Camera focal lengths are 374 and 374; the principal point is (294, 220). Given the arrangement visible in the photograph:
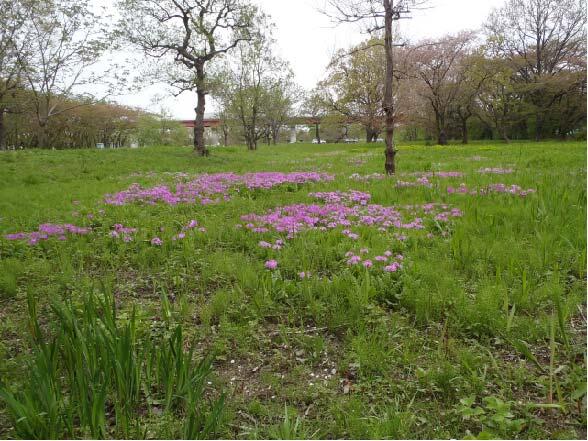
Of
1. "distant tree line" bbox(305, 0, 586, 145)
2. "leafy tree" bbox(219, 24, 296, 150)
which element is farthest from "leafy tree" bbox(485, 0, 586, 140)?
"leafy tree" bbox(219, 24, 296, 150)

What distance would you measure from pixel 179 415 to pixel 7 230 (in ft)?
18.1

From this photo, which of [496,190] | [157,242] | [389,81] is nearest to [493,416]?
[157,242]

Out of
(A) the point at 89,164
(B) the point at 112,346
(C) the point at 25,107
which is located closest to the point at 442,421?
(B) the point at 112,346

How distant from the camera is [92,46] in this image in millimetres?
28859

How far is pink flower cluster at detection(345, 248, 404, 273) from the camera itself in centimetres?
418

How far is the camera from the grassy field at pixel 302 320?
219 cm

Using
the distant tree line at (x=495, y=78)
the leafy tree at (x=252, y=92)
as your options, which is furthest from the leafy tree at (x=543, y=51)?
the leafy tree at (x=252, y=92)

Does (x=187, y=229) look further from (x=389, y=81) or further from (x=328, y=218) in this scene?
(x=389, y=81)

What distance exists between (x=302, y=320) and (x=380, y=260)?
1387 mm

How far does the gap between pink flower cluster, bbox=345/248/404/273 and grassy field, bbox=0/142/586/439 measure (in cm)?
3

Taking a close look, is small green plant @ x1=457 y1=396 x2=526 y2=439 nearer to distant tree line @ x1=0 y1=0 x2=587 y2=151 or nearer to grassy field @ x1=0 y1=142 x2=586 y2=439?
grassy field @ x1=0 y1=142 x2=586 y2=439

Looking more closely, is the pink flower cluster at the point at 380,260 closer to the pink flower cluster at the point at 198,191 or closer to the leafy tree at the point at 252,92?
the pink flower cluster at the point at 198,191

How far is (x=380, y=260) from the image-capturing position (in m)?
4.38

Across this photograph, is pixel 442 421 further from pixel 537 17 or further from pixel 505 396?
pixel 537 17
